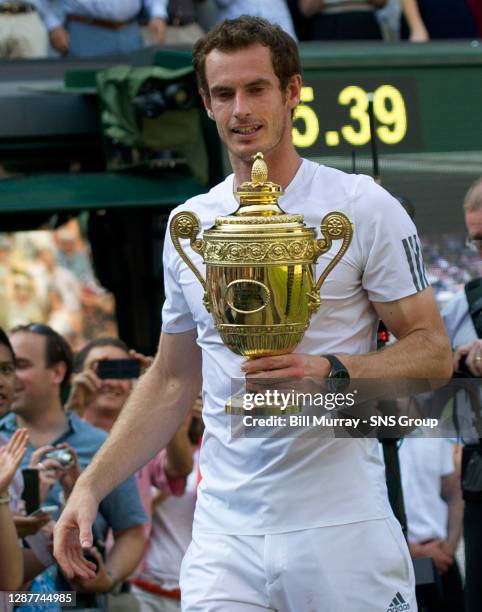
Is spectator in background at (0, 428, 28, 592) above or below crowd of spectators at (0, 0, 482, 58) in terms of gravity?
below

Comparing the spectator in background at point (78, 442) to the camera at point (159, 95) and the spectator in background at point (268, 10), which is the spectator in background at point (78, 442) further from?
the spectator in background at point (268, 10)

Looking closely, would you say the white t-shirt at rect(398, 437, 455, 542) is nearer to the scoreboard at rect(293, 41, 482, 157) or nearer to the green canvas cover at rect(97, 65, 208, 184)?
the scoreboard at rect(293, 41, 482, 157)

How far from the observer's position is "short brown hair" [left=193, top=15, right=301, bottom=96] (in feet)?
11.3

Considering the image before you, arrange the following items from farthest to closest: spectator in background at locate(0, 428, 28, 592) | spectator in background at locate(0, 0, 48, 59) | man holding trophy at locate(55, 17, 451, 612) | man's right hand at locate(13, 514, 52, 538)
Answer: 1. spectator in background at locate(0, 0, 48, 59)
2. man's right hand at locate(13, 514, 52, 538)
3. spectator in background at locate(0, 428, 28, 592)
4. man holding trophy at locate(55, 17, 451, 612)

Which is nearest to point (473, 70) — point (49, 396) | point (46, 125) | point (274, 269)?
point (46, 125)

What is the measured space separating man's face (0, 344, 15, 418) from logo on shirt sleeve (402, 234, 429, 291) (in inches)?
92.6

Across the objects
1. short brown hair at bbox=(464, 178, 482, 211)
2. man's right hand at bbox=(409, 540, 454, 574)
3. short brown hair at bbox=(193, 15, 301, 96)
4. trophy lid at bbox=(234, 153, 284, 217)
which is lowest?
man's right hand at bbox=(409, 540, 454, 574)

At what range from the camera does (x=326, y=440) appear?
3469 mm

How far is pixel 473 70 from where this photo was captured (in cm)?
726

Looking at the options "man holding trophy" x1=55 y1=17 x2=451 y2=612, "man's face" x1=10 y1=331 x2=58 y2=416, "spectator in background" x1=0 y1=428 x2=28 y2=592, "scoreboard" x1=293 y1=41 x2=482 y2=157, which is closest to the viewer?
"man holding trophy" x1=55 y1=17 x2=451 y2=612

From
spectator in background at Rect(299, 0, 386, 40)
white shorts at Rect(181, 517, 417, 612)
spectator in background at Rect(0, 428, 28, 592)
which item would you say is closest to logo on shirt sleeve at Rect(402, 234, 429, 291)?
white shorts at Rect(181, 517, 417, 612)

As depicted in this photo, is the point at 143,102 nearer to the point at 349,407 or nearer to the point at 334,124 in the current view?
the point at 334,124

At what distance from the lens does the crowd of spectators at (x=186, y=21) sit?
307 inches

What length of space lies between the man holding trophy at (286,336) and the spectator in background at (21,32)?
171 inches
